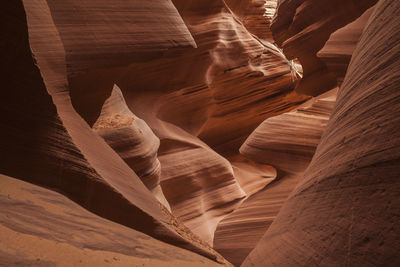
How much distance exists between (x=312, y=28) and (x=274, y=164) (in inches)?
74.3

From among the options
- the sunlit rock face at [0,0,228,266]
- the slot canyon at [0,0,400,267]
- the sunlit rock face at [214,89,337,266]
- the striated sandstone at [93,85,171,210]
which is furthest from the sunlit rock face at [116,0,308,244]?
the sunlit rock face at [0,0,228,266]

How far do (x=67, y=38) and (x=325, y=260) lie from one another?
1530 millimetres

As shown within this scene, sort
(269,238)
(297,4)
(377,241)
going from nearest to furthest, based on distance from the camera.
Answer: (377,241), (269,238), (297,4)

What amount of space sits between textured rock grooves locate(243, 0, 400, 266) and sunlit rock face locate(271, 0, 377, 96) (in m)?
2.98

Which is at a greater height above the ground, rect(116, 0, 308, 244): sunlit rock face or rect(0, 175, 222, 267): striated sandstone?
rect(0, 175, 222, 267): striated sandstone

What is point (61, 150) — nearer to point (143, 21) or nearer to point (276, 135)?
point (143, 21)

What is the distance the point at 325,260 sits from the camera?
1189 millimetres

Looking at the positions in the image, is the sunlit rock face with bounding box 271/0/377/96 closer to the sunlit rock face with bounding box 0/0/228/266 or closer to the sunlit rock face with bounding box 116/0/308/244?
the sunlit rock face with bounding box 116/0/308/244

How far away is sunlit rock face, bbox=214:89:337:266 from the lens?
3.45 m

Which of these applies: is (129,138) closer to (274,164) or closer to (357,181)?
(274,164)

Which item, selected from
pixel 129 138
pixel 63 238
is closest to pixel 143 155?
pixel 129 138

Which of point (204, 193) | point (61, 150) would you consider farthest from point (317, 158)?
point (204, 193)

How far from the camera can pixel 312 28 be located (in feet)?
15.6

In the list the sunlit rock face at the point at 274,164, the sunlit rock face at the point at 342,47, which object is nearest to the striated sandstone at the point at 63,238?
the sunlit rock face at the point at 274,164
